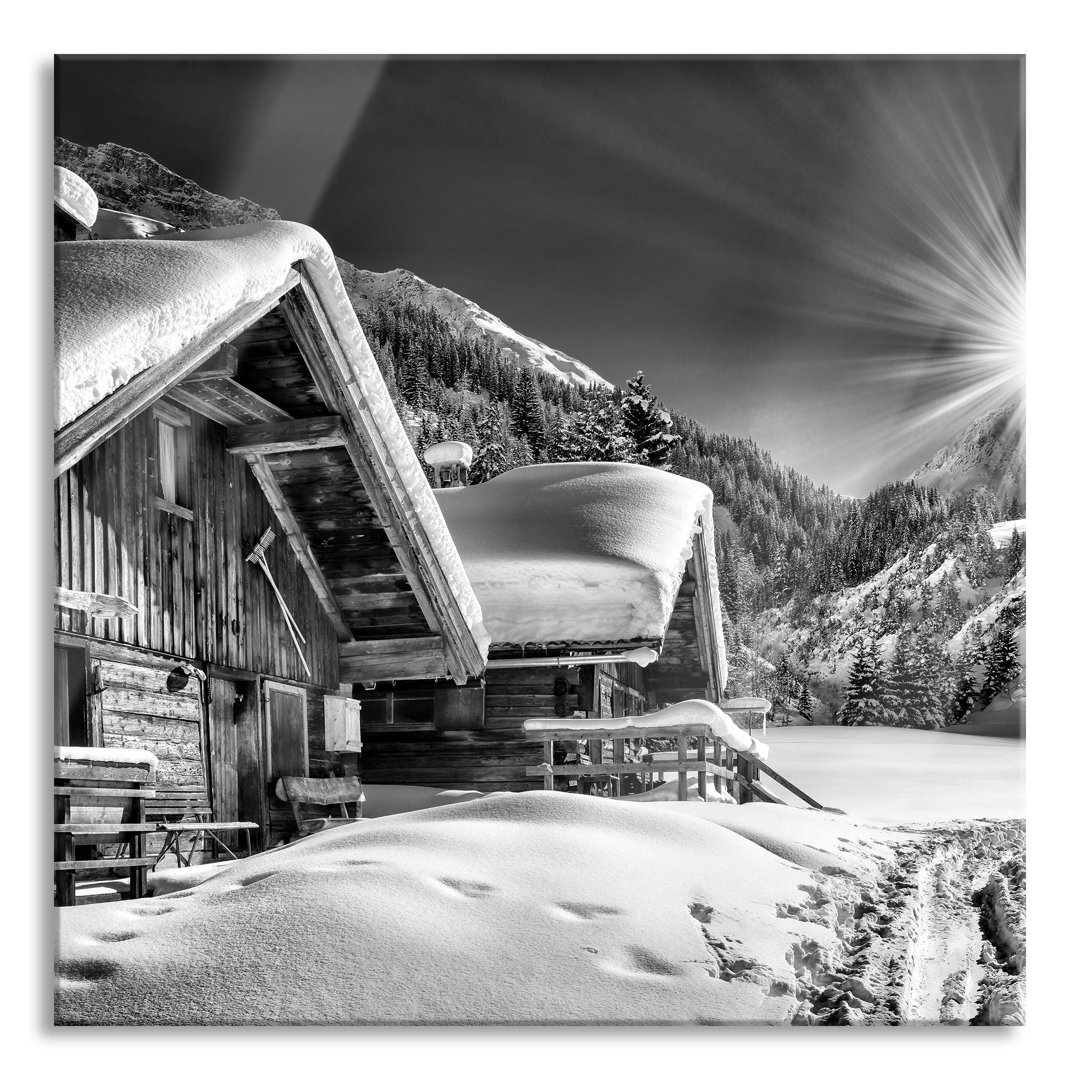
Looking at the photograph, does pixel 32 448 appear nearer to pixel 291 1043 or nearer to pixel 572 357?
pixel 291 1043

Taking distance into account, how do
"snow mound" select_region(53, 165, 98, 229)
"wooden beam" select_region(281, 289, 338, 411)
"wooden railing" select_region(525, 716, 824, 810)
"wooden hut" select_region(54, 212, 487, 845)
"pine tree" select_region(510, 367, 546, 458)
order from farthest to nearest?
1. "wooden railing" select_region(525, 716, 824, 810)
2. "pine tree" select_region(510, 367, 546, 458)
3. "wooden beam" select_region(281, 289, 338, 411)
4. "snow mound" select_region(53, 165, 98, 229)
5. "wooden hut" select_region(54, 212, 487, 845)

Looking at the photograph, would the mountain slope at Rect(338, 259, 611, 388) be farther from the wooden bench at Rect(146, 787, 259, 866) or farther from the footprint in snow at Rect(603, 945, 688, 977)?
the footprint in snow at Rect(603, 945, 688, 977)

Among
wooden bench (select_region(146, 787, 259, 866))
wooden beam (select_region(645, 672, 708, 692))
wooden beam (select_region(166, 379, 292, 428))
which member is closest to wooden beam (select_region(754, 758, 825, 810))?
wooden bench (select_region(146, 787, 259, 866))

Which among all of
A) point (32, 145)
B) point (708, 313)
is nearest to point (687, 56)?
point (708, 313)

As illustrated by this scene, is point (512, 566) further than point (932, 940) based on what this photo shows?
Yes

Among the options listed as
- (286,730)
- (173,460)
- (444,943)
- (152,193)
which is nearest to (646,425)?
(173,460)

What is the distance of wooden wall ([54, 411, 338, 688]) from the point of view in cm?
682

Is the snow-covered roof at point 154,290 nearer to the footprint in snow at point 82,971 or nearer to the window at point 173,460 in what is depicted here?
the window at point 173,460

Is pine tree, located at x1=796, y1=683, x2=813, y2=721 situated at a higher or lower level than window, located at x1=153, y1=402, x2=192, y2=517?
lower

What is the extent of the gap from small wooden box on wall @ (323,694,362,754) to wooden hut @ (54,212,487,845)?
3 cm

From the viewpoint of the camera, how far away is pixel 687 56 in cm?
607

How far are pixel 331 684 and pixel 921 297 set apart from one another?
5.58 meters

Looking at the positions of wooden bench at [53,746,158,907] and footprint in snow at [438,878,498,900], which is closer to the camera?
footprint in snow at [438,878,498,900]

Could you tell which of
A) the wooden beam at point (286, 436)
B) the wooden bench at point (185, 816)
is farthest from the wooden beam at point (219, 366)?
the wooden bench at point (185, 816)
